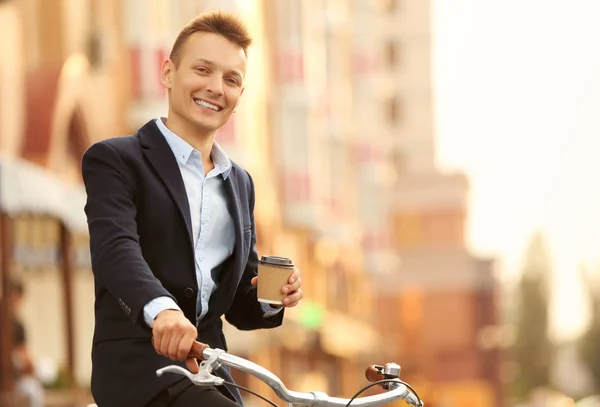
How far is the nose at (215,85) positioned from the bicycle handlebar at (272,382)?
80 centimetres

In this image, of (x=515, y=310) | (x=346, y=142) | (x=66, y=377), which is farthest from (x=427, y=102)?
(x=66, y=377)

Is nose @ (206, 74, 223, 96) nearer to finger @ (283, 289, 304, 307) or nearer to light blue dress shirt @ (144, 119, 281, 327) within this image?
light blue dress shirt @ (144, 119, 281, 327)

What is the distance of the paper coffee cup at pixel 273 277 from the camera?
4.43m

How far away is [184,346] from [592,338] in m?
108

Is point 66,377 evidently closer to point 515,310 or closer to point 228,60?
point 228,60

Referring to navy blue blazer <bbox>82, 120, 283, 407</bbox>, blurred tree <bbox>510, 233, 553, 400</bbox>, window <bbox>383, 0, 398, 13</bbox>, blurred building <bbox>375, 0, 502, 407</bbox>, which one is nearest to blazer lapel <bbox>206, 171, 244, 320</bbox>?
navy blue blazer <bbox>82, 120, 283, 407</bbox>

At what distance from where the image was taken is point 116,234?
13.6 feet

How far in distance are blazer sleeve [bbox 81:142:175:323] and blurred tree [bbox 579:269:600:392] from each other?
98683mm

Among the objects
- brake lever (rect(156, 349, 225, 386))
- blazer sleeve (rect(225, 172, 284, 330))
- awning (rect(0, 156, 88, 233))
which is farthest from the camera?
awning (rect(0, 156, 88, 233))

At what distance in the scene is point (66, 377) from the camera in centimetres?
1745

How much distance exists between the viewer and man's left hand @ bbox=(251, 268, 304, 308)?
4465 millimetres

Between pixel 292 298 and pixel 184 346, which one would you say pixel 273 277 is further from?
pixel 184 346

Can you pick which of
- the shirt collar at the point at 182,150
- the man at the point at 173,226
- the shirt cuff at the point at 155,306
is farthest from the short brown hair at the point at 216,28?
the shirt cuff at the point at 155,306

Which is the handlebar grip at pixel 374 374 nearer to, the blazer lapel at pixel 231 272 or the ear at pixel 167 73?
the blazer lapel at pixel 231 272
